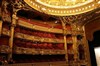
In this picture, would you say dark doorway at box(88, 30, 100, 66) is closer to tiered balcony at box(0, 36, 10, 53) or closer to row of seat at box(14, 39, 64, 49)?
row of seat at box(14, 39, 64, 49)

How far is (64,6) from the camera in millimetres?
6863

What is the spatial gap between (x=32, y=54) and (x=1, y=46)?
62.3 inches

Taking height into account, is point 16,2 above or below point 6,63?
above

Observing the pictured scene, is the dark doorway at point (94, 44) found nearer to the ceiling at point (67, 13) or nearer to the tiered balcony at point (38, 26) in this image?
the ceiling at point (67, 13)

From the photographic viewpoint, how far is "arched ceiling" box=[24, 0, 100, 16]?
6.28 metres

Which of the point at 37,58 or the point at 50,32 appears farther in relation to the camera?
the point at 50,32

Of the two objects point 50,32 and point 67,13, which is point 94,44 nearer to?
point 67,13

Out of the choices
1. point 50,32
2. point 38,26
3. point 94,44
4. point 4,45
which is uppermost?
point 38,26

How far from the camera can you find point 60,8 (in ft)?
22.7

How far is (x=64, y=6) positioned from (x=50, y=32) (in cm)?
167

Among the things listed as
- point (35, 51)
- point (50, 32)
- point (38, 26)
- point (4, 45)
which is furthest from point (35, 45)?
point (4, 45)

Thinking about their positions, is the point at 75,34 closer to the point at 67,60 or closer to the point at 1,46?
the point at 67,60

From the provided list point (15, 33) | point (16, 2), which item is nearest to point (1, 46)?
point (15, 33)

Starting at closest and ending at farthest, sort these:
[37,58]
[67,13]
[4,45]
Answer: [4,45], [37,58], [67,13]
